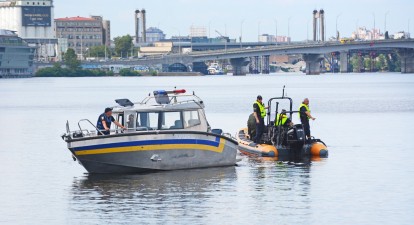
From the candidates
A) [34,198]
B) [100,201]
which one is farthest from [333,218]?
[34,198]

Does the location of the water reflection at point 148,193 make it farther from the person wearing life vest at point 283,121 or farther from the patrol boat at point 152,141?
the person wearing life vest at point 283,121

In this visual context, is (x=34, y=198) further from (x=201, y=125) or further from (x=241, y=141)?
(x=241, y=141)

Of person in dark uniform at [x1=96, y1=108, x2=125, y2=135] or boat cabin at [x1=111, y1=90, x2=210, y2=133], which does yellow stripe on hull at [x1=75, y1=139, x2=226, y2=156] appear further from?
person in dark uniform at [x1=96, y1=108, x2=125, y2=135]

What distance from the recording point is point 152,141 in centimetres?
3881

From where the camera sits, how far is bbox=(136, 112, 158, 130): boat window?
130ft

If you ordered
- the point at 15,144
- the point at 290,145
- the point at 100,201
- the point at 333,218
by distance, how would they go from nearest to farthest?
the point at 333,218
the point at 100,201
the point at 290,145
the point at 15,144

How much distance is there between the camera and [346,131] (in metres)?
66.6

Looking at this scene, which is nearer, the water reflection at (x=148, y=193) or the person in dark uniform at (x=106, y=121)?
the water reflection at (x=148, y=193)

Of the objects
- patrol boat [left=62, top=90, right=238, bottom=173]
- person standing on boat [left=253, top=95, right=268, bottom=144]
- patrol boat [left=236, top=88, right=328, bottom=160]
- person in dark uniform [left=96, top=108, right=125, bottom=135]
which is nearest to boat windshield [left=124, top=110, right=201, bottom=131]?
patrol boat [left=62, top=90, right=238, bottom=173]

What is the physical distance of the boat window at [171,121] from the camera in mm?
39562

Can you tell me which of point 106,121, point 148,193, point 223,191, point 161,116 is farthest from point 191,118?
point 148,193

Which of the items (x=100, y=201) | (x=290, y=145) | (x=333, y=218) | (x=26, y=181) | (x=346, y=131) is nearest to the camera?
(x=333, y=218)

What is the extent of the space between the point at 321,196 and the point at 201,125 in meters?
6.56

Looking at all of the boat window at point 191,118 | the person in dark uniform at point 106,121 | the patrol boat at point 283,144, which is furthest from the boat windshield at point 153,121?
the patrol boat at point 283,144
